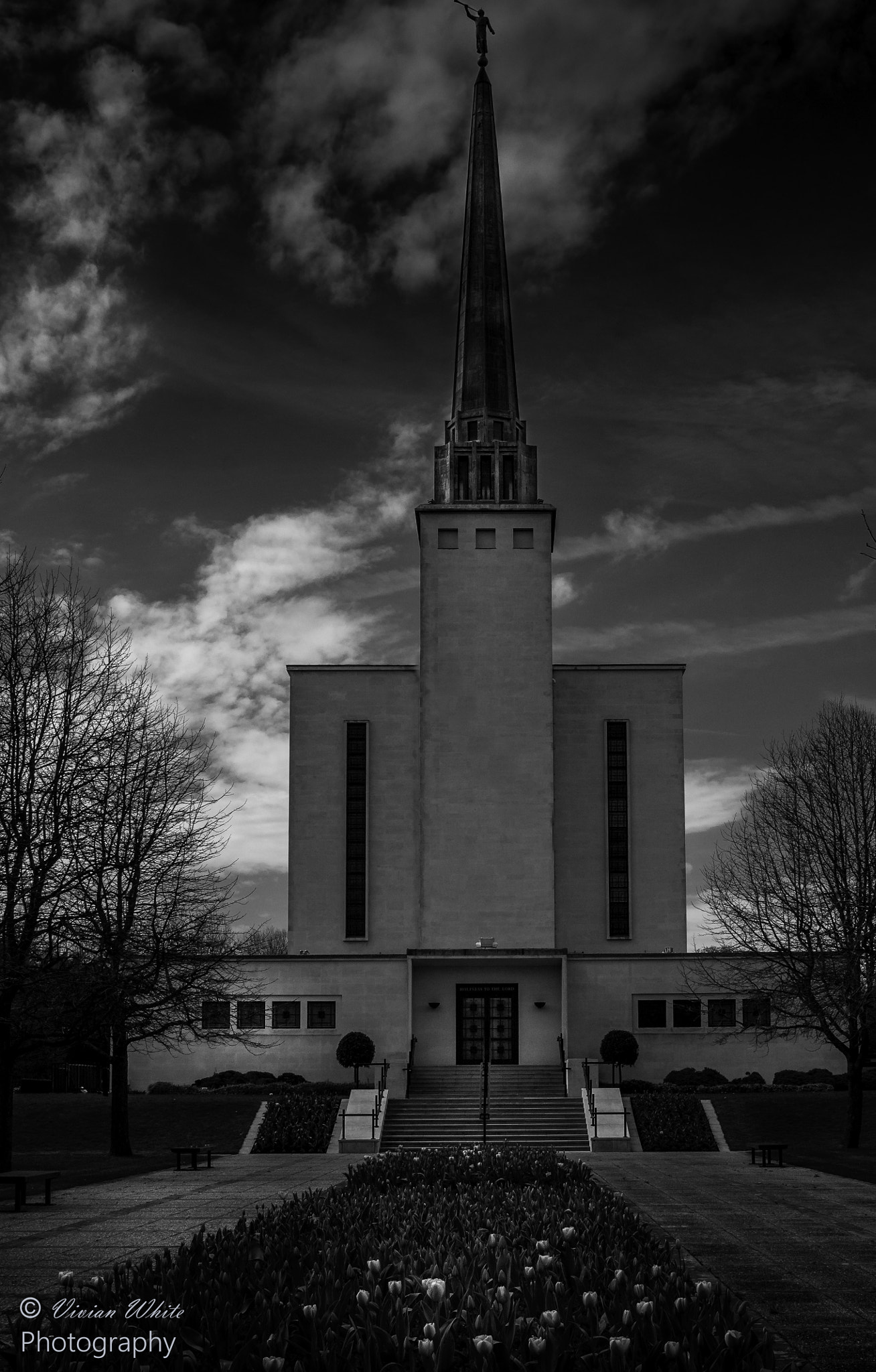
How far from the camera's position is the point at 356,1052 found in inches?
1666

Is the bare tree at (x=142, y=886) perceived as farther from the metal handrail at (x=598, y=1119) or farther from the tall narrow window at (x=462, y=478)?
the tall narrow window at (x=462, y=478)

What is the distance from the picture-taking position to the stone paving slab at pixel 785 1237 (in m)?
10.6

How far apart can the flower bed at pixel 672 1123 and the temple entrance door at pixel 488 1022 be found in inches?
282

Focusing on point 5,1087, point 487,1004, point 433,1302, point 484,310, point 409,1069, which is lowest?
point 409,1069

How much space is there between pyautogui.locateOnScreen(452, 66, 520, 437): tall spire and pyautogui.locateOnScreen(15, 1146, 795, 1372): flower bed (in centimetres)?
4529

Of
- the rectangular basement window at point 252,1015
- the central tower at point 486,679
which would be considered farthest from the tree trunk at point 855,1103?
the rectangular basement window at point 252,1015

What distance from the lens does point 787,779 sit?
36.5m

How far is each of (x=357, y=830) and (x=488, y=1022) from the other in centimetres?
874

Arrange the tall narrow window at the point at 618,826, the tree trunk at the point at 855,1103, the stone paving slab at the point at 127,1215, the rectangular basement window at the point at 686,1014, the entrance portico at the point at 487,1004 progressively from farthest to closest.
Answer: the tall narrow window at the point at 618,826 < the entrance portico at the point at 487,1004 < the rectangular basement window at the point at 686,1014 < the tree trunk at the point at 855,1103 < the stone paving slab at the point at 127,1215

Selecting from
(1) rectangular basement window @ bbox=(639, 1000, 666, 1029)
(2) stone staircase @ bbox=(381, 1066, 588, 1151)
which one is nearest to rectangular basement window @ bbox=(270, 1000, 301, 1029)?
(2) stone staircase @ bbox=(381, 1066, 588, 1151)

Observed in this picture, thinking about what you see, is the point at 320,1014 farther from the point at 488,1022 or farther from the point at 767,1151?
the point at 767,1151

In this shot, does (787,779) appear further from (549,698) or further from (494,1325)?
(494,1325)

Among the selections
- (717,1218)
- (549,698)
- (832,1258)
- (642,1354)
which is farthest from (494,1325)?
(549,698)

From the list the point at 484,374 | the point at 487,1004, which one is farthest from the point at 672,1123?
the point at 484,374
